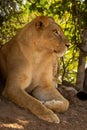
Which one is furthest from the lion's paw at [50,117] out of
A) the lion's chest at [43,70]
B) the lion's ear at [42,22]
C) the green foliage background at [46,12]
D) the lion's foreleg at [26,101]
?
the green foliage background at [46,12]

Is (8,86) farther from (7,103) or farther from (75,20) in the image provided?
(75,20)

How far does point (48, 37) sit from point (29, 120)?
1488 mm

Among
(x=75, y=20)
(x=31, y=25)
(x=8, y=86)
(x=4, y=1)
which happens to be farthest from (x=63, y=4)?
(x=8, y=86)

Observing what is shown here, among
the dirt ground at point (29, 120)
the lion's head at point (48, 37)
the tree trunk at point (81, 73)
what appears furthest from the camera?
the tree trunk at point (81, 73)

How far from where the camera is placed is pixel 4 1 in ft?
28.0

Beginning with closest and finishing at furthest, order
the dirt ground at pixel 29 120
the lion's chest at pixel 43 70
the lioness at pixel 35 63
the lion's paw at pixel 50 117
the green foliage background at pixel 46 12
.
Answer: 1. the dirt ground at pixel 29 120
2. the lion's paw at pixel 50 117
3. the lioness at pixel 35 63
4. the lion's chest at pixel 43 70
5. the green foliage background at pixel 46 12

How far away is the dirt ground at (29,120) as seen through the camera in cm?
484

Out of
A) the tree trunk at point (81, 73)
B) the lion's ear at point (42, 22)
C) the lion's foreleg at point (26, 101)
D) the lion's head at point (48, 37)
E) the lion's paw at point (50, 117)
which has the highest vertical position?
the lion's ear at point (42, 22)

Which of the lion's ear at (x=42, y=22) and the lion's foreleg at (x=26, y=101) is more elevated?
the lion's ear at (x=42, y=22)

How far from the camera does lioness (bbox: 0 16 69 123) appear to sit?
571cm

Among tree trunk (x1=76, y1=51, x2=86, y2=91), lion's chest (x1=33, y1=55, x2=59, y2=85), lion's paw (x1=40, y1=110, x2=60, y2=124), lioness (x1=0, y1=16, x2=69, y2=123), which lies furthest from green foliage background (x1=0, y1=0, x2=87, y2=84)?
lion's paw (x1=40, y1=110, x2=60, y2=124)

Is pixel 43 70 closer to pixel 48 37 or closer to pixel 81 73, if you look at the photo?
pixel 48 37

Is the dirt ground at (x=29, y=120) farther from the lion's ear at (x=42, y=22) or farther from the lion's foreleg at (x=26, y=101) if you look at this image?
the lion's ear at (x=42, y=22)

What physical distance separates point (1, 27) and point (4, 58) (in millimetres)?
2927
